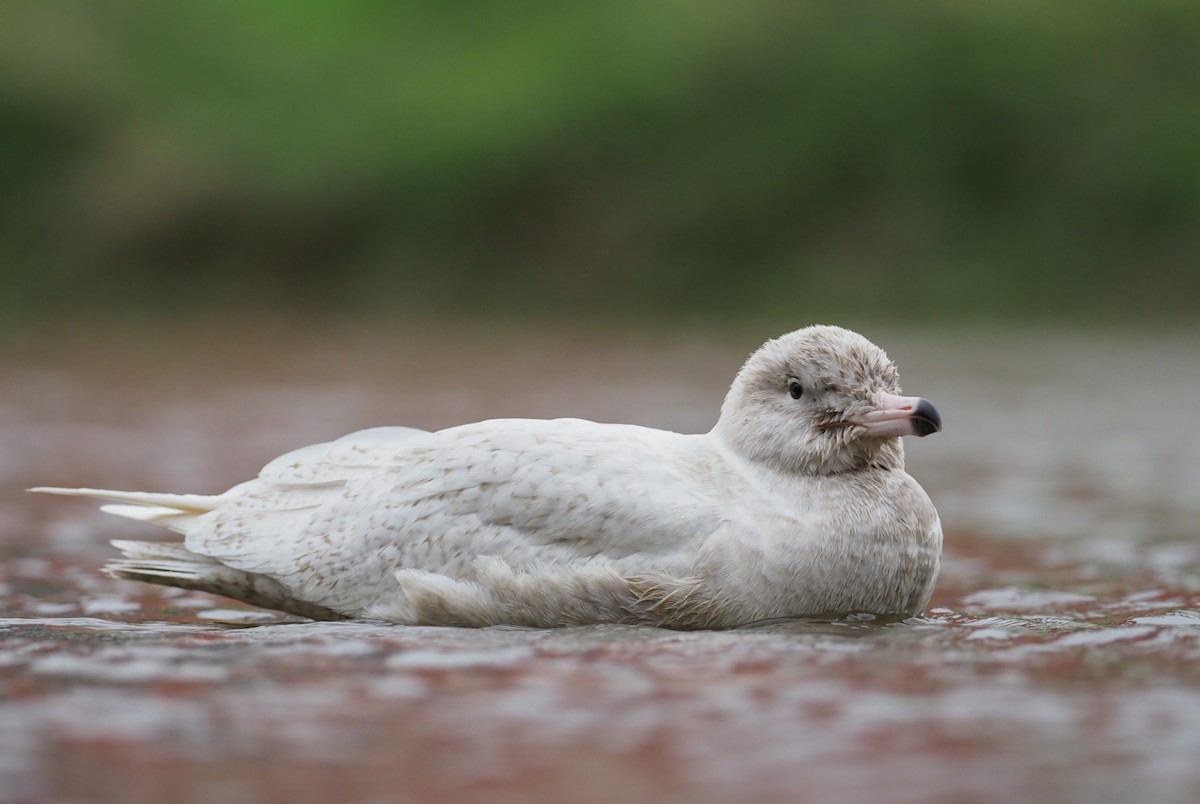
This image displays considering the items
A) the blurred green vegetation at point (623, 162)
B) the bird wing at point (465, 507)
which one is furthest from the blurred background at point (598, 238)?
the bird wing at point (465, 507)

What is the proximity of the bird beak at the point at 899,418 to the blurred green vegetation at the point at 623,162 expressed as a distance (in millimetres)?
9321

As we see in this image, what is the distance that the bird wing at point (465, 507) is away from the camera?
5.09 meters

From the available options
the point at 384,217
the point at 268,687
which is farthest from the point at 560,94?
the point at 268,687

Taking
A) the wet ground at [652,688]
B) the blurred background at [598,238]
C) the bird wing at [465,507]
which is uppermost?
the blurred background at [598,238]

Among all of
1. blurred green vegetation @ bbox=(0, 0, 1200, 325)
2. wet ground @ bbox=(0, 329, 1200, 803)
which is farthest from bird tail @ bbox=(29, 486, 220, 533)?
blurred green vegetation @ bbox=(0, 0, 1200, 325)

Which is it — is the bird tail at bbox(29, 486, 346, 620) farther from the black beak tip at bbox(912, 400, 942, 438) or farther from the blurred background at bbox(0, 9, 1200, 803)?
the black beak tip at bbox(912, 400, 942, 438)

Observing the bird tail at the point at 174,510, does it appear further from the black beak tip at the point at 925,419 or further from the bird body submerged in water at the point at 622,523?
the black beak tip at the point at 925,419

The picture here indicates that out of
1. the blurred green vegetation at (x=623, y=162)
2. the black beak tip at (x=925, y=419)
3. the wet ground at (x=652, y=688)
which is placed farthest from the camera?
the blurred green vegetation at (x=623, y=162)

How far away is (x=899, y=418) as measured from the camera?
5.26m

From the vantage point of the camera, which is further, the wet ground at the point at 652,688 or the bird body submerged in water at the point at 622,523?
the bird body submerged in water at the point at 622,523

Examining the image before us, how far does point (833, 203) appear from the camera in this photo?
15.7 m

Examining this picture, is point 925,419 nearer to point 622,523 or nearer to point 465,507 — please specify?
point 622,523

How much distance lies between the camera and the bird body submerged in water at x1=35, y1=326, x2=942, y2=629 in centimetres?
505

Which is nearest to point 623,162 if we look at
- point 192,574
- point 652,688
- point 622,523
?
point 192,574
